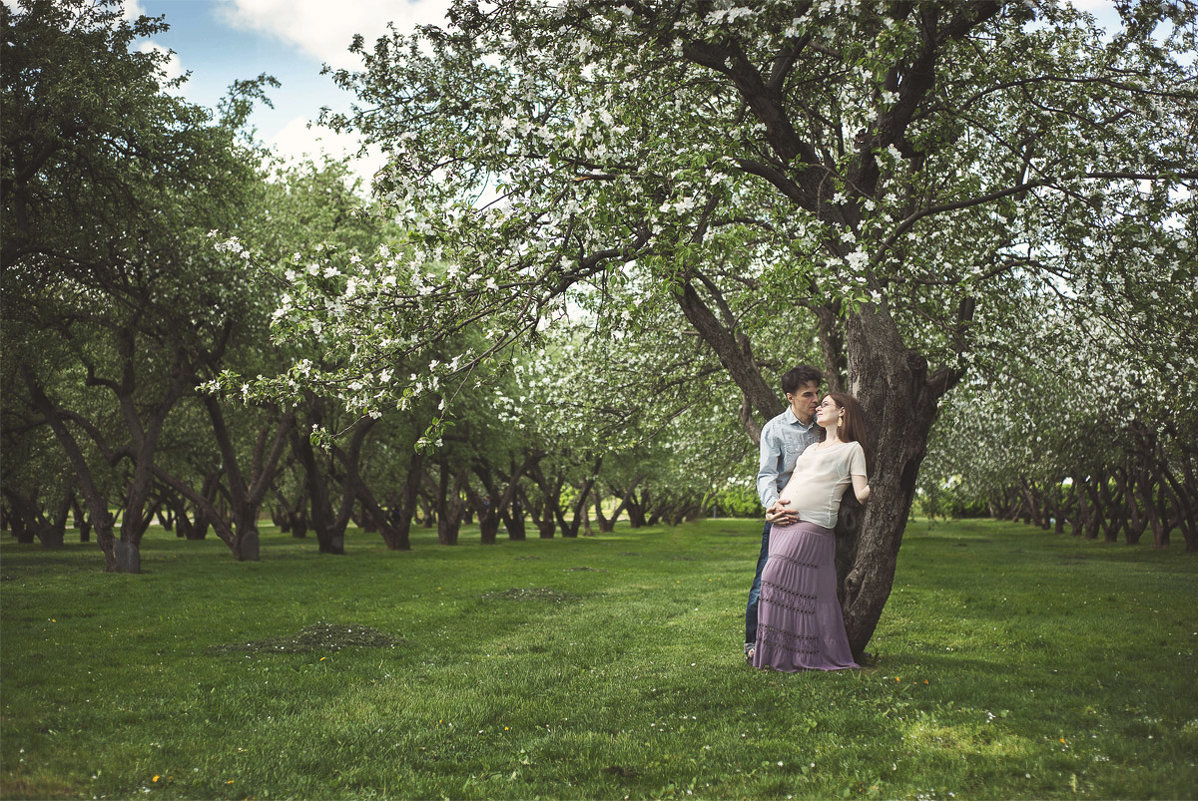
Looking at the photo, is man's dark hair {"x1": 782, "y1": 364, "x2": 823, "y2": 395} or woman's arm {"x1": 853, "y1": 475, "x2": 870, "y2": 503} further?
man's dark hair {"x1": 782, "y1": 364, "x2": 823, "y2": 395}

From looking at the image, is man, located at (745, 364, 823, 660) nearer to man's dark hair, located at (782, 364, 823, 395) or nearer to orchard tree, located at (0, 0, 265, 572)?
man's dark hair, located at (782, 364, 823, 395)

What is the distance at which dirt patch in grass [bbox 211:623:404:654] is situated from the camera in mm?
11086

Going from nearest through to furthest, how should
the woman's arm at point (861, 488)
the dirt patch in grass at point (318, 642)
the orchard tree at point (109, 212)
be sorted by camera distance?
the woman's arm at point (861, 488)
the dirt patch in grass at point (318, 642)
the orchard tree at point (109, 212)

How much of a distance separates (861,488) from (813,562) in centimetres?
91

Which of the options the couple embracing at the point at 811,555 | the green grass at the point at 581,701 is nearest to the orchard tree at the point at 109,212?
the green grass at the point at 581,701

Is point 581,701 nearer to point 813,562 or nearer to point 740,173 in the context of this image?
point 813,562

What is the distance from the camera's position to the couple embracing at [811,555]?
8.57 meters

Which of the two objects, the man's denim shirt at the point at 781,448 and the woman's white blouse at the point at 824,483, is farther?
the man's denim shirt at the point at 781,448

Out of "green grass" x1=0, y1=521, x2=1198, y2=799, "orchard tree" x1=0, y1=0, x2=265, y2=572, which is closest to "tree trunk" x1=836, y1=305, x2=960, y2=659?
"green grass" x1=0, y1=521, x2=1198, y2=799

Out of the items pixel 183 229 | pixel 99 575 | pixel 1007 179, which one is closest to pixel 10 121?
pixel 183 229

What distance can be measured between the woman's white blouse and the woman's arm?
0.37 feet

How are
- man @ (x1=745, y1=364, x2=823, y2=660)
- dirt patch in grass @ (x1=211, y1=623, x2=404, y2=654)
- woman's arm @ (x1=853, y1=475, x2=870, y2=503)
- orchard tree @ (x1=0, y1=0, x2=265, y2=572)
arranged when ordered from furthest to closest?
1. orchard tree @ (x1=0, y1=0, x2=265, y2=572)
2. dirt patch in grass @ (x1=211, y1=623, x2=404, y2=654)
3. man @ (x1=745, y1=364, x2=823, y2=660)
4. woman's arm @ (x1=853, y1=475, x2=870, y2=503)

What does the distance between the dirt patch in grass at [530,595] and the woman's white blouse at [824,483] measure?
29.1 ft

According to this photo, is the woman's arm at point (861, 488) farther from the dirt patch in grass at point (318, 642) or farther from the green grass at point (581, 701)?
the dirt patch in grass at point (318, 642)
